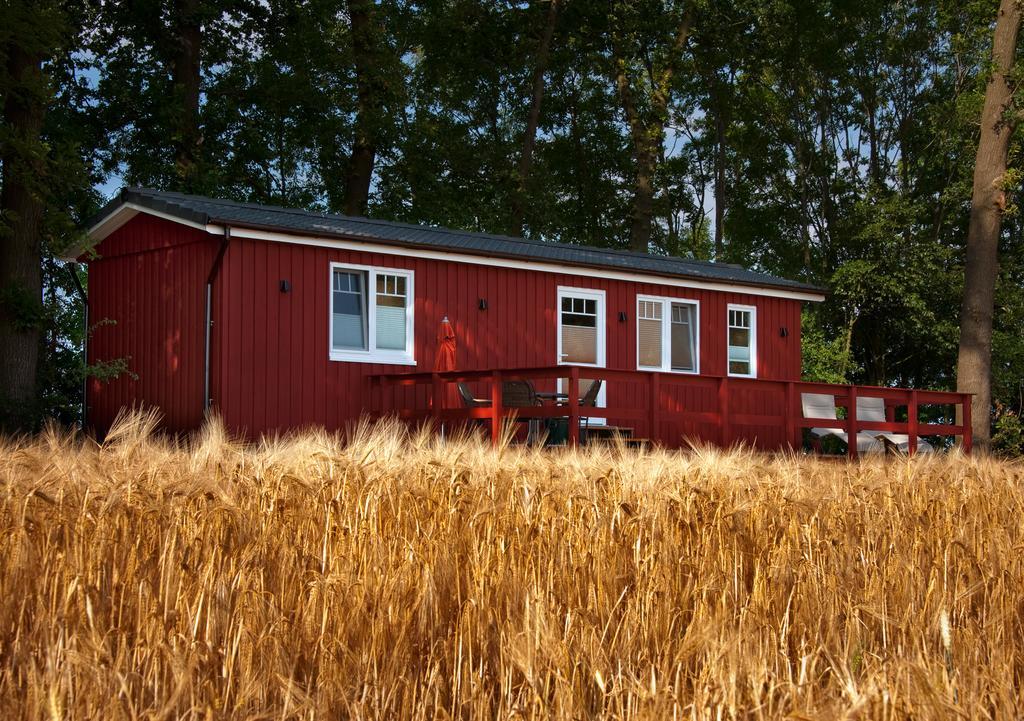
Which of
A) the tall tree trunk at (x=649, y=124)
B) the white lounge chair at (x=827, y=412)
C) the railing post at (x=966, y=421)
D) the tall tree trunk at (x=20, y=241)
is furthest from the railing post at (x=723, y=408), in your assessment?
the tall tree trunk at (x=649, y=124)

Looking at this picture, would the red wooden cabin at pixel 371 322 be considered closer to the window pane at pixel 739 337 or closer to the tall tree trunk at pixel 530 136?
the window pane at pixel 739 337

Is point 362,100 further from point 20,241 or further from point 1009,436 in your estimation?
point 1009,436

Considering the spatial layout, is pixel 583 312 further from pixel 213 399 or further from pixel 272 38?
pixel 272 38

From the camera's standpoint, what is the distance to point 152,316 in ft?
47.3

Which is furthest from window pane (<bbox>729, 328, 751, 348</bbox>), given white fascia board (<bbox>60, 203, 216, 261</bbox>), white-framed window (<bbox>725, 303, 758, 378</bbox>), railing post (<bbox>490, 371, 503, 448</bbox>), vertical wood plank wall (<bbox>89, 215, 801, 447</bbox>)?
white fascia board (<bbox>60, 203, 216, 261</bbox>)

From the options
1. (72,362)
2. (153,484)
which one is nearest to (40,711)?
(153,484)

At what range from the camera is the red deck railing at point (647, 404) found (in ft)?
39.3

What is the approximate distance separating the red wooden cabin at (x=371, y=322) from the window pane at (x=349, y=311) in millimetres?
18

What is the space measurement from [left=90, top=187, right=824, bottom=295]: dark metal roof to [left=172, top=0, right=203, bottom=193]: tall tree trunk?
18.5 feet

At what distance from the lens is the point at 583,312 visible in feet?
52.5

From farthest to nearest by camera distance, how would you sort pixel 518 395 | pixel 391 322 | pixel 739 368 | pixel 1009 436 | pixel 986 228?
pixel 1009 436
pixel 986 228
pixel 739 368
pixel 391 322
pixel 518 395

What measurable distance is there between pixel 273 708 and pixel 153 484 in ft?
6.82

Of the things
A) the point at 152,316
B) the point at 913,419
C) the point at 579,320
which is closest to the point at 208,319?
the point at 152,316

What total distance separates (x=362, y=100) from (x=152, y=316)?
1000 centimetres
